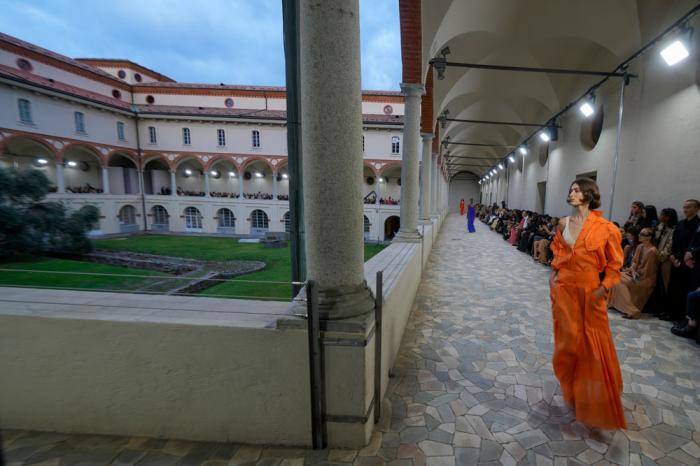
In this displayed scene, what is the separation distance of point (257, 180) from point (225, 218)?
19.0ft

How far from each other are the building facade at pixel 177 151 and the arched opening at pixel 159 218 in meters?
0.12

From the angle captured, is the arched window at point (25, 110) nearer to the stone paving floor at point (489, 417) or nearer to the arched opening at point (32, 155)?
the arched opening at point (32, 155)

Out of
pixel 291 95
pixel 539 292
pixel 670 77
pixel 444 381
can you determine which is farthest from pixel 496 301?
pixel 670 77

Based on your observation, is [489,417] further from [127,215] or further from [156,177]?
[156,177]

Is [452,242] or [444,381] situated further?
[452,242]

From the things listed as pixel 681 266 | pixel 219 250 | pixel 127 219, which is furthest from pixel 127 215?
pixel 681 266

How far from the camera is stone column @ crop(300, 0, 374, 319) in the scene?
7.34 ft

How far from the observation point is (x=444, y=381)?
3.37 metres

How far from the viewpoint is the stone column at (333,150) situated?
224 centimetres

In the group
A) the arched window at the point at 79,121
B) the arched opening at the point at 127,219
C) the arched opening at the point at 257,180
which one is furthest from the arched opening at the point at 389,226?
the arched window at the point at 79,121

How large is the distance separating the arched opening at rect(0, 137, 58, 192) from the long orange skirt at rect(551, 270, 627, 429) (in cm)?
3491

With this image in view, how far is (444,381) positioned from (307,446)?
5.31 feet

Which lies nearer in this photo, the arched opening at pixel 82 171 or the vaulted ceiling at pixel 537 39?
the vaulted ceiling at pixel 537 39

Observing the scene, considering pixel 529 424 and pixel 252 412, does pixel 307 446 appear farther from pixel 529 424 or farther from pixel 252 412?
pixel 529 424
